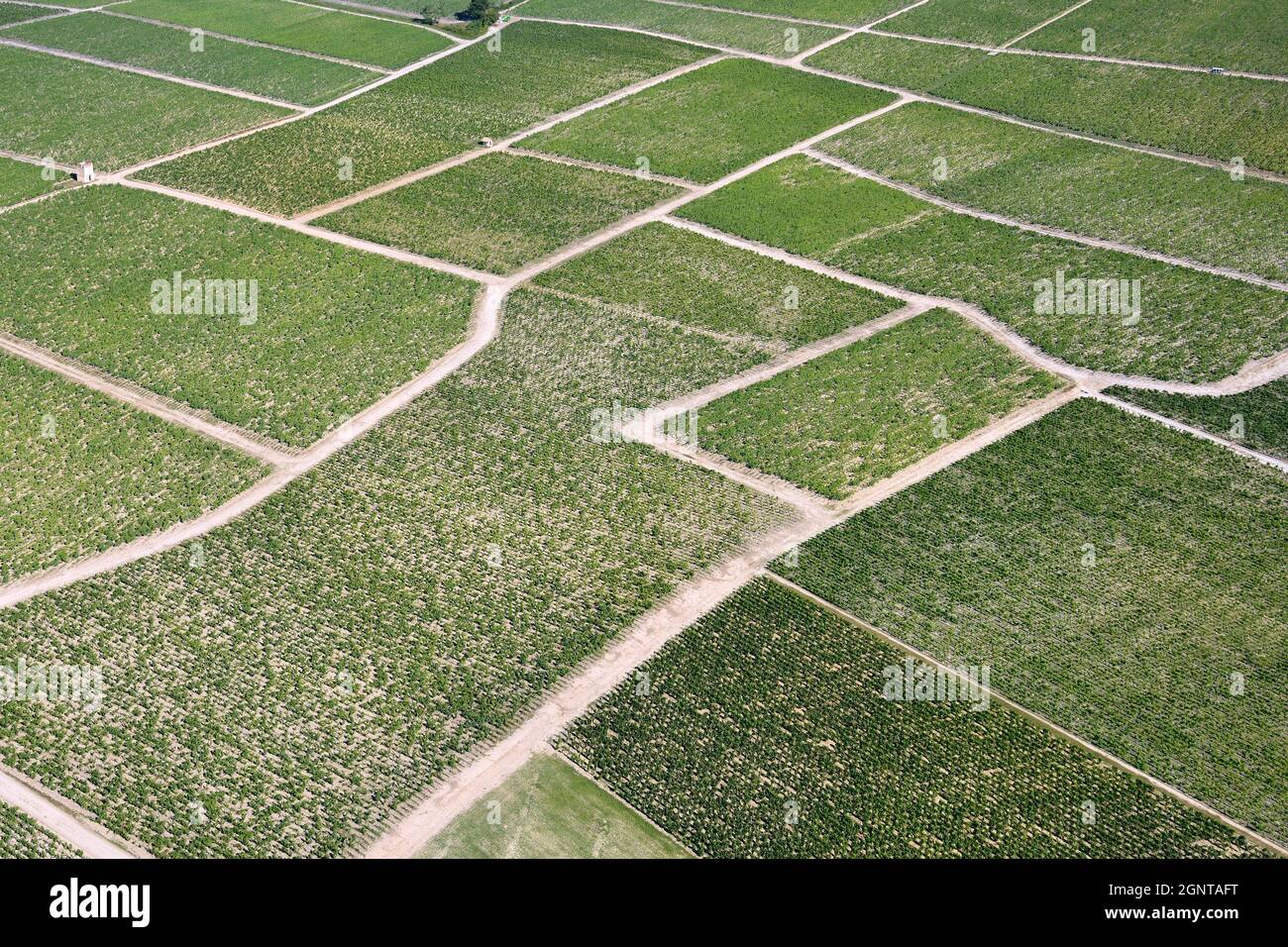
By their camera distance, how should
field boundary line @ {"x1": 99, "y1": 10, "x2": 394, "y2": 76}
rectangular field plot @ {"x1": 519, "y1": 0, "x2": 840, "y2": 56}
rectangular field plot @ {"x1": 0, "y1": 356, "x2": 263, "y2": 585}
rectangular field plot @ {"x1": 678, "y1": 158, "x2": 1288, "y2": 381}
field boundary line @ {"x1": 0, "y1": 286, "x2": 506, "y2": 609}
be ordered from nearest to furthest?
field boundary line @ {"x1": 0, "y1": 286, "x2": 506, "y2": 609}, rectangular field plot @ {"x1": 0, "y1": 356, "x2": 263, "y2": 585}, rectangular field plot @ {"x1": 678, "y1": 158, "x2": 1288, "y2": 381}, field boundary line @ {"x1": 99, "y1": 10, "x2": 394, "y2": 76}, rectangular field plot @ {"x1": 519, "y1": 0, "x2": 840, "y2": 56}

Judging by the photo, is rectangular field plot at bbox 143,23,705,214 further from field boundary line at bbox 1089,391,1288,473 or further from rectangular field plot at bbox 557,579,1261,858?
rectangular field plot at bbox 557,579,1261,858

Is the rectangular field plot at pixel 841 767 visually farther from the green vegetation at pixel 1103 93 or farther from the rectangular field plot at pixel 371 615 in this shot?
the green vegetation at pixel 1103 93

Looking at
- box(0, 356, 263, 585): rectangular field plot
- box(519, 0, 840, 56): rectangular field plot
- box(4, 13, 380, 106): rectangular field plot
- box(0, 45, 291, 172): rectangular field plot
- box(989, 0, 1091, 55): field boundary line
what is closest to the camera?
box(0, 356, 263, 585): rectangular field plot

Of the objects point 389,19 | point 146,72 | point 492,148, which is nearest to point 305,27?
point 389,19

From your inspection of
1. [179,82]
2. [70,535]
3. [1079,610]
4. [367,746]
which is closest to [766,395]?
[1079,610]

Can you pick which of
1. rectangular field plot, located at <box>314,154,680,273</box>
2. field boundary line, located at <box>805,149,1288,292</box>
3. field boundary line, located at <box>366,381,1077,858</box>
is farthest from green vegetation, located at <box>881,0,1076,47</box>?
field boundary line, located at <box>366,381,1077,858</box>

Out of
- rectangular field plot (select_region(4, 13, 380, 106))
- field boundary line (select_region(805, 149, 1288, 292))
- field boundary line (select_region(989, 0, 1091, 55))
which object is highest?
field boundary line (select_region(989, 0, 1091, 55))

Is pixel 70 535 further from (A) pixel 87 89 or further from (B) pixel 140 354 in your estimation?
(A) pixel 87 89
